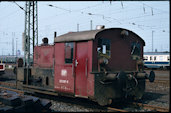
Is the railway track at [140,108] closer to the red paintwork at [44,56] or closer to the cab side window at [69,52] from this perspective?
the cab side window at [69,52]

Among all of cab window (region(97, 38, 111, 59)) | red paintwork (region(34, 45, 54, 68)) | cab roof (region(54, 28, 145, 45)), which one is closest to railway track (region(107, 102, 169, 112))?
cab window (region(97, 38, 111, 59))

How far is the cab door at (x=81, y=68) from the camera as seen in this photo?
261 inches

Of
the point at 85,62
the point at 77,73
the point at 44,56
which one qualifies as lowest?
the point at 77,73

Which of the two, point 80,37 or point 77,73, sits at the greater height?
point 80,37

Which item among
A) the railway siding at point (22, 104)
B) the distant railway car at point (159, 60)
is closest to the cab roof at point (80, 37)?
the railway siding at point (22, 104)

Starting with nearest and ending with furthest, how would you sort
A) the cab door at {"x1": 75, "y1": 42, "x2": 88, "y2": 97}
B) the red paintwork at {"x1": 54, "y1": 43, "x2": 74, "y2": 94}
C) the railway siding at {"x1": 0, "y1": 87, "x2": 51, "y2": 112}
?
the railway siding at {"x1": 0, "y1": 87, "x2": 51, "y2": 112} < the cab door at {"x1": 75, "y1": 42, "x2": 88, "y2": 97} < the red paintwork at {"x1": 54, "y1": 43, "x2": 74, "y2": 94}

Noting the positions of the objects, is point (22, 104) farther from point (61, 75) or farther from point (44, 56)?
point (44, 56)

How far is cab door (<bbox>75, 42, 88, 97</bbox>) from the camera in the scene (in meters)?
6.63

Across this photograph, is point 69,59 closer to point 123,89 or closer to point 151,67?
point 123,89

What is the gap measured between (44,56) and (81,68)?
→ 2877 millimetres

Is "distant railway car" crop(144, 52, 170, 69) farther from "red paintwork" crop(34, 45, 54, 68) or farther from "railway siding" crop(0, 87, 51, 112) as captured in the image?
"railway siding" crop(0, 87, 51, 112)

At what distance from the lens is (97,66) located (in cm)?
657

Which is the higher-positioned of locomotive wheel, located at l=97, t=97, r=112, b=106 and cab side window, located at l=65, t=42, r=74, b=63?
cab side window, located at l=65, t=42, r=74, b=63

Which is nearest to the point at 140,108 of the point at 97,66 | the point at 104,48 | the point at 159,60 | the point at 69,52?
the point at 97,66
